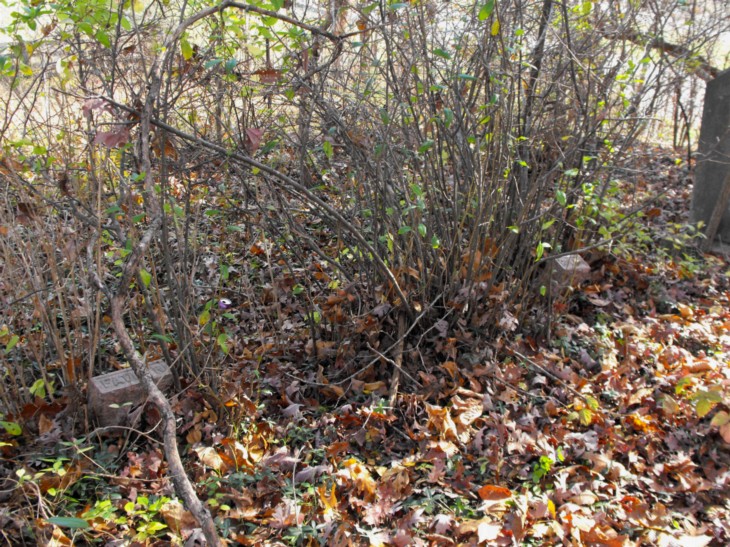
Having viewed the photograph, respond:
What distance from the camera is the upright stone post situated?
545 cm

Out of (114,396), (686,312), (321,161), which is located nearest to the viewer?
(114,396)

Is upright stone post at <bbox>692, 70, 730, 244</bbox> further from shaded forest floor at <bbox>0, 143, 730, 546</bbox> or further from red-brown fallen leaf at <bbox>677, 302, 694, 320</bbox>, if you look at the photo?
shaded forest floor at <bbox>0, 143, 730, 546</bbox>

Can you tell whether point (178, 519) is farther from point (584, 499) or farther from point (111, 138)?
point (584, 499)

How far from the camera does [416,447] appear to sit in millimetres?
3223

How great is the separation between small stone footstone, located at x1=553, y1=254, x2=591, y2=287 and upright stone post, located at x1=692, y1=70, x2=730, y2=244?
1855 mm

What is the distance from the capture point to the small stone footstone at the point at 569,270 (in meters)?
4.33

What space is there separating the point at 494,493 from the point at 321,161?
8.92ft

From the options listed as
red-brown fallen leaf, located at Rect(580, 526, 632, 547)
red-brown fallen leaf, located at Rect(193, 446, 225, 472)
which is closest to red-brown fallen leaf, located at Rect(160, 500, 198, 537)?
red-brown fallen leaf, located at Rect(193, 446, 225, 472)

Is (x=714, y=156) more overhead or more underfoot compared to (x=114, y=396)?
more overhead

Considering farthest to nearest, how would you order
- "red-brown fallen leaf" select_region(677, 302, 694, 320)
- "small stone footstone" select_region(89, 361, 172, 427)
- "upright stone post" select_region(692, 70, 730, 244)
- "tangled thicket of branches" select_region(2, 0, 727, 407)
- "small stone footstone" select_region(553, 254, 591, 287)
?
"upright stone post" select_region(692, 70, 730, 244)
"red-brown fallen leaf" select_region(677, 302, 694, 320)
"small stone footstone" select_region(553, 254, 591, 287)
"tangled thicket of branches" select_region(2, 0, 727, 407)
"small stone footstone" select_region(89, 361, 172, 427)

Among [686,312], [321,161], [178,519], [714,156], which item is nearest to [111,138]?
[178,519]

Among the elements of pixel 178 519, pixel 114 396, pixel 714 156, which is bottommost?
pixel 178 519

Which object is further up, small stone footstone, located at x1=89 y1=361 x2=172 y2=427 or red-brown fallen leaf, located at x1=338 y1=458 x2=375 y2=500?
small stone footstone, located at x1=89 y1=361 x2=172 y2=427

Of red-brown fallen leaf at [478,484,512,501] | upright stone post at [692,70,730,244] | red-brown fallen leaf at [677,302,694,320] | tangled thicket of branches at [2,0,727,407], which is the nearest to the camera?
red-brown fallen leaf at [478,484,512,501]
